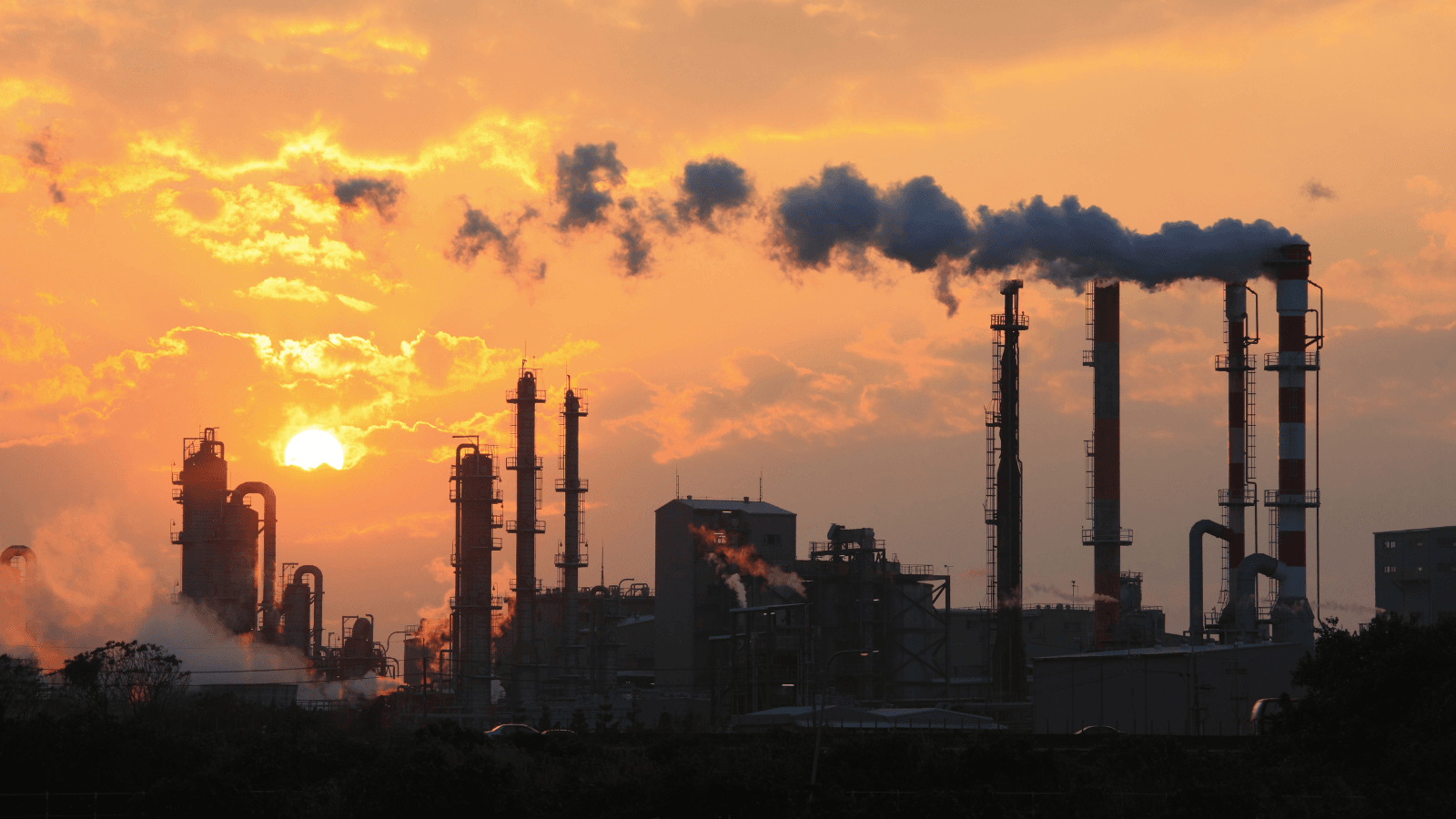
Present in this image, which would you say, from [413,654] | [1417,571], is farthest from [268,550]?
[1417,571]

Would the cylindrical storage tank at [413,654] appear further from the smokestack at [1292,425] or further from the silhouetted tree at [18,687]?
the smokestack at [1292,425]

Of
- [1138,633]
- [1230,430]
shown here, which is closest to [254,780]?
[1138,633]

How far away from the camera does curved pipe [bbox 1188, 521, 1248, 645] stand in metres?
74.0

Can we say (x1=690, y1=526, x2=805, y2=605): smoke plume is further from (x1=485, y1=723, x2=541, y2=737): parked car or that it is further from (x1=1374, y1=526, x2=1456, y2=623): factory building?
(x1=1374, y1=526, x2=1456, y2=623): factory building

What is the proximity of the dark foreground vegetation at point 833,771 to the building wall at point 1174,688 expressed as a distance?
35.6 feet

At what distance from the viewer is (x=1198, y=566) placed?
7519 cm

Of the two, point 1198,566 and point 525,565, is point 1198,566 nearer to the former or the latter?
point 1198,566

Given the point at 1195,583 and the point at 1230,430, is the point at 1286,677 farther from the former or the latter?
the point at 1230,430

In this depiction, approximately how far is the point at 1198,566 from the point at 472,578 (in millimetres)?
35349

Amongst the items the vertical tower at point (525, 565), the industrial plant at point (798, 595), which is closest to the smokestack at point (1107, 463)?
the industrial plant at point (798, 595)

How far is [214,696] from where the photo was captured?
228 feet

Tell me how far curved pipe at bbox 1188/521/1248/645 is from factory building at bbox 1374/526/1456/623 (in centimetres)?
1608

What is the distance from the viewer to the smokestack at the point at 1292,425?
228 ft

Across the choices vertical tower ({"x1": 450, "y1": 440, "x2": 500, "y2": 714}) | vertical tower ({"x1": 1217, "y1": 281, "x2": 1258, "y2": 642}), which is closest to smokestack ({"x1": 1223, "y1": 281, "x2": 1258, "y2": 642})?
vertical tower ({"x1": 1217, "y1": 281, "x2": 1258, "y2": 642})
